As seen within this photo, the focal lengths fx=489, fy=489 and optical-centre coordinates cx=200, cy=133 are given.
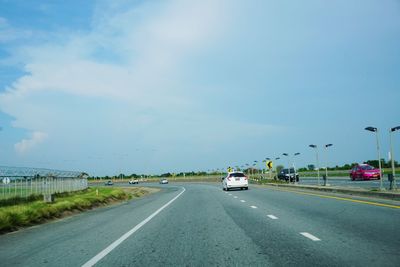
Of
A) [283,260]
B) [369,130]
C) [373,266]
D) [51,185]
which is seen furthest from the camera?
[51,185]

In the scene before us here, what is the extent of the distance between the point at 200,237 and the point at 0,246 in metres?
4.89

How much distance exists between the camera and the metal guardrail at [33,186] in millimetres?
31297

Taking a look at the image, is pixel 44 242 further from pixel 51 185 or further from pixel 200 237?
pixel 51 185

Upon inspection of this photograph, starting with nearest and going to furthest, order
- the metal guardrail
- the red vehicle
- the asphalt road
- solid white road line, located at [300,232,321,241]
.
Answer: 1. the asphalt road
2. solid white road line, located at [300,232,321,241]
3. the metal guardrail
4. the red vehicle

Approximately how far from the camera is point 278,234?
11859 mm

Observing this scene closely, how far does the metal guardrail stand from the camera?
103 ft

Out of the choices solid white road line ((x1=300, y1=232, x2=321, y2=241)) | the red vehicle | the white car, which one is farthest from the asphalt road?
the red vehicle

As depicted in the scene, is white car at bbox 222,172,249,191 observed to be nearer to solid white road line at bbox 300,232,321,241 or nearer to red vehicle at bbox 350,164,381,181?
red vehicle at bbox 350,164,381,181

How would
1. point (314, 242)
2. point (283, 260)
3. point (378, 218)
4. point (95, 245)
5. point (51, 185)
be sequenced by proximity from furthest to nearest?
1. point (51, 185)
2. point (378, 218)
3. point (95, 245)
4. point (314, 242)
5. point (283, 260)

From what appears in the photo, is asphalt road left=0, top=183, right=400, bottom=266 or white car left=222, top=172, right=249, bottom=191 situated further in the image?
white car left=222, top=172, right=249, bottom=191

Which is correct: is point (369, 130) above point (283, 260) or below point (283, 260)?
above

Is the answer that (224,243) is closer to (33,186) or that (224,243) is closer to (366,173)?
(33,186)

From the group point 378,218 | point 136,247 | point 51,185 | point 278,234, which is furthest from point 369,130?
point 51,185

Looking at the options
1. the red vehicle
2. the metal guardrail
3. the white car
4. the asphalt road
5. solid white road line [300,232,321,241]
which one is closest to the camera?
the asphalt road
